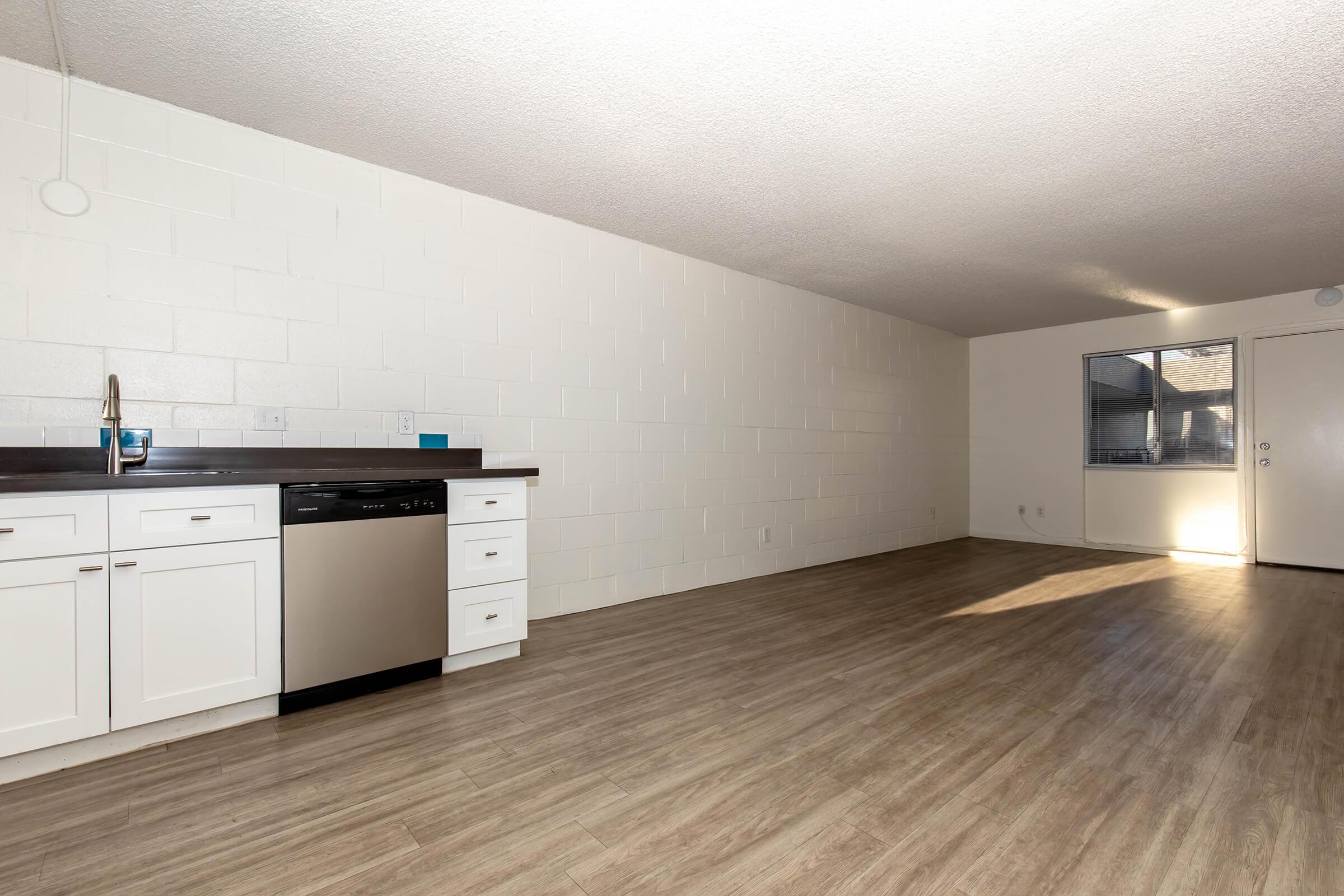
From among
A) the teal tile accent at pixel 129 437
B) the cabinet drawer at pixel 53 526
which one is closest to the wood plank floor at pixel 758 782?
the cabinet drawer at pixel 53 526

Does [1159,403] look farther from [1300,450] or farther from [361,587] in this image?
[361,587]

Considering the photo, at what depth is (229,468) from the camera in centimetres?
274

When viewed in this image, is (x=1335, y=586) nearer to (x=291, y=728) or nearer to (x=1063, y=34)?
(x=1063, y=34)

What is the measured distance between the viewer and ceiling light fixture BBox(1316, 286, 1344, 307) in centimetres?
543

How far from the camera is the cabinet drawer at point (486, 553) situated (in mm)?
2900

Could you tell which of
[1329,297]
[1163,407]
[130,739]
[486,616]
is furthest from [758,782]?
[1329,297]

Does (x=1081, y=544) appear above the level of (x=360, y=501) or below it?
below

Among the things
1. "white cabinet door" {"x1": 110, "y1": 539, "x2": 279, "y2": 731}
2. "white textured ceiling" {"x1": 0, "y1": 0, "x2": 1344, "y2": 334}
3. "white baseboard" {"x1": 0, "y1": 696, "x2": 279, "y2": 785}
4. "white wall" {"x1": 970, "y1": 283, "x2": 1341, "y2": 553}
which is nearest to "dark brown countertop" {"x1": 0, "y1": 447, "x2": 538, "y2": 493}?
"white cabinet door" {"x1": 110, "y1": 539, "x2": 279, "y2": 731}

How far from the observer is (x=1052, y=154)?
3119 millimetres

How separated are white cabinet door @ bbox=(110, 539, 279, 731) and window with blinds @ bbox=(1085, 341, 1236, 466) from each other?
765 centimetres

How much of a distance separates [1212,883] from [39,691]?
325 cm

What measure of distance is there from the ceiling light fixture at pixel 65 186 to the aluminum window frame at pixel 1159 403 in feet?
26.9

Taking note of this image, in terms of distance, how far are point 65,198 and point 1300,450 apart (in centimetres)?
868

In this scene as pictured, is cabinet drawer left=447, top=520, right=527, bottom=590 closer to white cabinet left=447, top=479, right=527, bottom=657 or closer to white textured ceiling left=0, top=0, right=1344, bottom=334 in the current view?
white cabinet left=447, top=479, right=527, bottom=657
